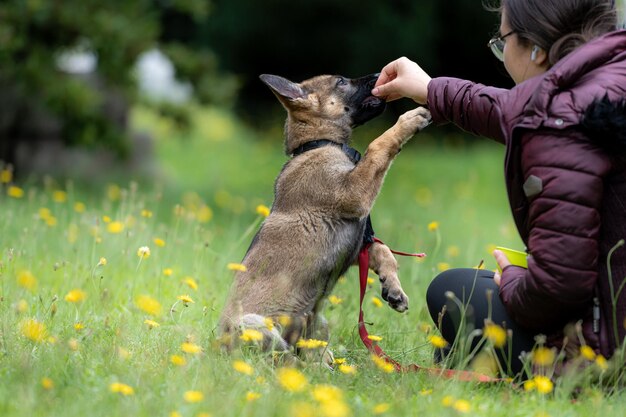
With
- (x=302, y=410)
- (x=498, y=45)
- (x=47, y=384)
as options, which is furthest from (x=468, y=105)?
(x=47, y=384)

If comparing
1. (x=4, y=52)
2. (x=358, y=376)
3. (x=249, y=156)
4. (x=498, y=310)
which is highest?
(x=4, y=52)

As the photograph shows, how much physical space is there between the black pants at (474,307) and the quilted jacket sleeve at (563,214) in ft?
0.99

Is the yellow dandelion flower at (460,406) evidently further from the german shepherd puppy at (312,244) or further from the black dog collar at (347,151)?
the black dog collar at (347,151)

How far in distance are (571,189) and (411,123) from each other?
1.21m

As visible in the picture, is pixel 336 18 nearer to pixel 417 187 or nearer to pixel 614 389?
pixel 417 187

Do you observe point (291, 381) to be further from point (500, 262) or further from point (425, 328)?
point (425, 328)

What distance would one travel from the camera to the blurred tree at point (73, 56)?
27.5 ft

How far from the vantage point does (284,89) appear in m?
4.60

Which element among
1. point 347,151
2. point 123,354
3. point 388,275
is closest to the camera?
point 123,354

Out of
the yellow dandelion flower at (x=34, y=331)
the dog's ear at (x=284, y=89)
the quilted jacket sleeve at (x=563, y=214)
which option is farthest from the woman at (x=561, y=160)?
the yellow dandelion flower at (x=34, y=331)

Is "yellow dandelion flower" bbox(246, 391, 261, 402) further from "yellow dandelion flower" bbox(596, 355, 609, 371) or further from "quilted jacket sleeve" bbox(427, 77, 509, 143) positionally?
"quilted jacket sleeve" bbox(427, 77, 509, 143)

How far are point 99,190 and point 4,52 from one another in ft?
7.51

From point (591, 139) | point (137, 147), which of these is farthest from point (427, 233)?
point (137, 147)

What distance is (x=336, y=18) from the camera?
14891 millimetres
